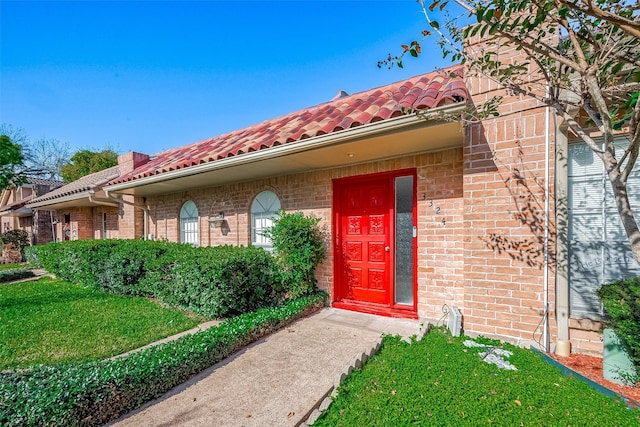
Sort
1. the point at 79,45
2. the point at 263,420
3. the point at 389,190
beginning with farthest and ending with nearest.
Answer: the point at 79,45 < the point at 389,190 < the point at 263,420

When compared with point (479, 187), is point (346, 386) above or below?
below

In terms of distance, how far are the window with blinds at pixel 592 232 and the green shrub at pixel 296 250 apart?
389 centimetres

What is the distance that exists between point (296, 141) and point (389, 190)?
203 cm

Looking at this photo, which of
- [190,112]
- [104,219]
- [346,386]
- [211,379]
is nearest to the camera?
[346,386]

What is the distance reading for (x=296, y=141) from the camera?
4289 millimetres

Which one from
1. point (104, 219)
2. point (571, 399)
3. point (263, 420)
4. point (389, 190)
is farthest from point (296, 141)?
point (104, 219)

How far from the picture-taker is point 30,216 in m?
19.3

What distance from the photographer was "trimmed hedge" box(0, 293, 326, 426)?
7.47 ft

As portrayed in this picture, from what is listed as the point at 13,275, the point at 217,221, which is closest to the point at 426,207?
the point at 217,221

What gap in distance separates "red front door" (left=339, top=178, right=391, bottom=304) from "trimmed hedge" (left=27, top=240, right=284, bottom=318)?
1.48m

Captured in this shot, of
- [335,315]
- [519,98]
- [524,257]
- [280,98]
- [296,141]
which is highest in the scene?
[280,98]

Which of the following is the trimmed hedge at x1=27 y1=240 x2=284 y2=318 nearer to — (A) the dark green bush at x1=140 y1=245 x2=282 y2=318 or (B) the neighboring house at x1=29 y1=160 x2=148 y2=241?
(A) the dark green bush at x1=140 y1=245 x2=282 y2=318

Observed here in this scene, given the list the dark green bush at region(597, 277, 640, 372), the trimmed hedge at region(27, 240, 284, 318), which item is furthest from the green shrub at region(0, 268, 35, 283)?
the dark green bush at region(597, 277, 640, 372)

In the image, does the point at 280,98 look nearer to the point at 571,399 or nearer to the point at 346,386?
the point at 346,386
